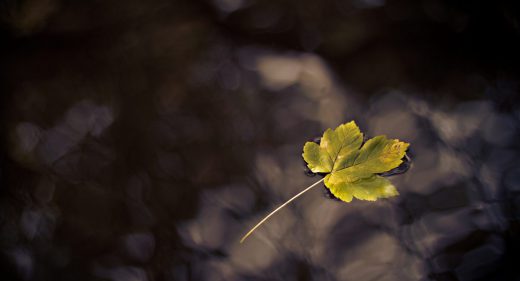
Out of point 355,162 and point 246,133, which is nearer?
point 355,162

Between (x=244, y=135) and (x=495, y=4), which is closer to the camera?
(x=244, y=135)

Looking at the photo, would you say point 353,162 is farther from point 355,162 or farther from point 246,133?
point 246,133

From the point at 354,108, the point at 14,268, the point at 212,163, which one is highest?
the point at 354,108

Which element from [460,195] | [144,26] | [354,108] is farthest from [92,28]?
[460,195]

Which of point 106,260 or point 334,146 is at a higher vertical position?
point 334,146

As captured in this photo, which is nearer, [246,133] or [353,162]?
[353,162]

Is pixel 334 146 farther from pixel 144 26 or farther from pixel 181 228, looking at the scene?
pixel 144 26

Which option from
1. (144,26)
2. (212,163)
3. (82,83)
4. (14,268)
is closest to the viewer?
(14,268)

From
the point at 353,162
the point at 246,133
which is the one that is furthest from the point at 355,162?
the point at 246,133
